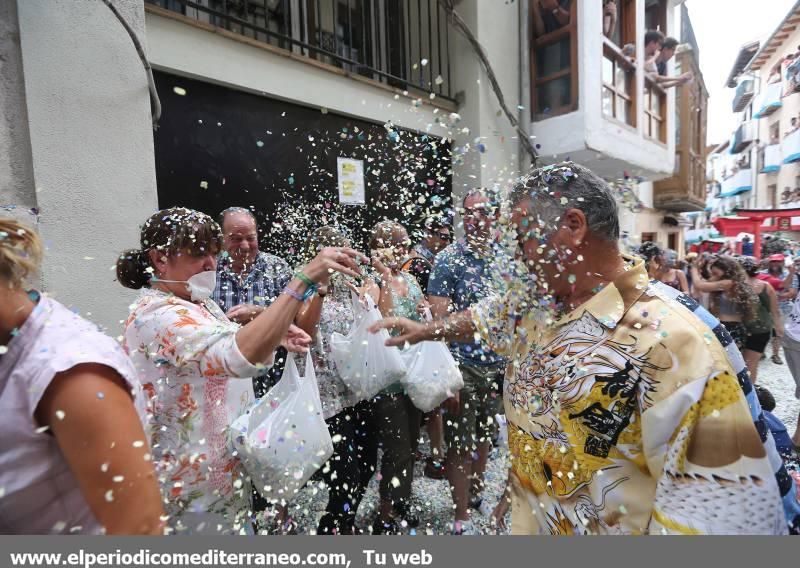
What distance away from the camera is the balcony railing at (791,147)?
21212 millimetres

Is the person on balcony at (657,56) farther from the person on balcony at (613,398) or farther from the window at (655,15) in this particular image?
the person on balcony at (613,398)

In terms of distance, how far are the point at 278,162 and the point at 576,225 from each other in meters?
3.30

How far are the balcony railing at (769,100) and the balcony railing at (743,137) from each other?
546cm

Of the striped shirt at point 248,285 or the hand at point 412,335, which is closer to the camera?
the hand at point 412,335

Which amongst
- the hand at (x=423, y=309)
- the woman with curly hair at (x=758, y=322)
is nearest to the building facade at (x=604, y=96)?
the woman with curly hair at (x=758, y=322)

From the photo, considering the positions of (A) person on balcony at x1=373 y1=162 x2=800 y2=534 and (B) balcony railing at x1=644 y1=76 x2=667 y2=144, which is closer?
(A) person on balcony at x1=373 y1=162 x2=800 y2=534

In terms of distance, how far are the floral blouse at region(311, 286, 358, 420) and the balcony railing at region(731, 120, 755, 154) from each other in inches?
1636

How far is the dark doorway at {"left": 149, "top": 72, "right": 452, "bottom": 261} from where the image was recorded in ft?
11.0

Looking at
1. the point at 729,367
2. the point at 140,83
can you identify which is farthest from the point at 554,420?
the point at 140,83

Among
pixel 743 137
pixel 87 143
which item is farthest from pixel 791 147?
pixel 87 143

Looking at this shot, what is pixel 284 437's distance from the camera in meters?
1.78

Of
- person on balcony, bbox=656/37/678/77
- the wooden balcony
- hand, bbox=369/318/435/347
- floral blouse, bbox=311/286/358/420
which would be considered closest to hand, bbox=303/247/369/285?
hand, bbox=369/318/435/347

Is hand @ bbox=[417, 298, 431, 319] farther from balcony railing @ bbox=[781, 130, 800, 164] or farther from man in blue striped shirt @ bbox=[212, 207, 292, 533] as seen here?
balcony railing @ bbox=[781, 130, 800, 164]

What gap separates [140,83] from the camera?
Result: 2.92 meters
